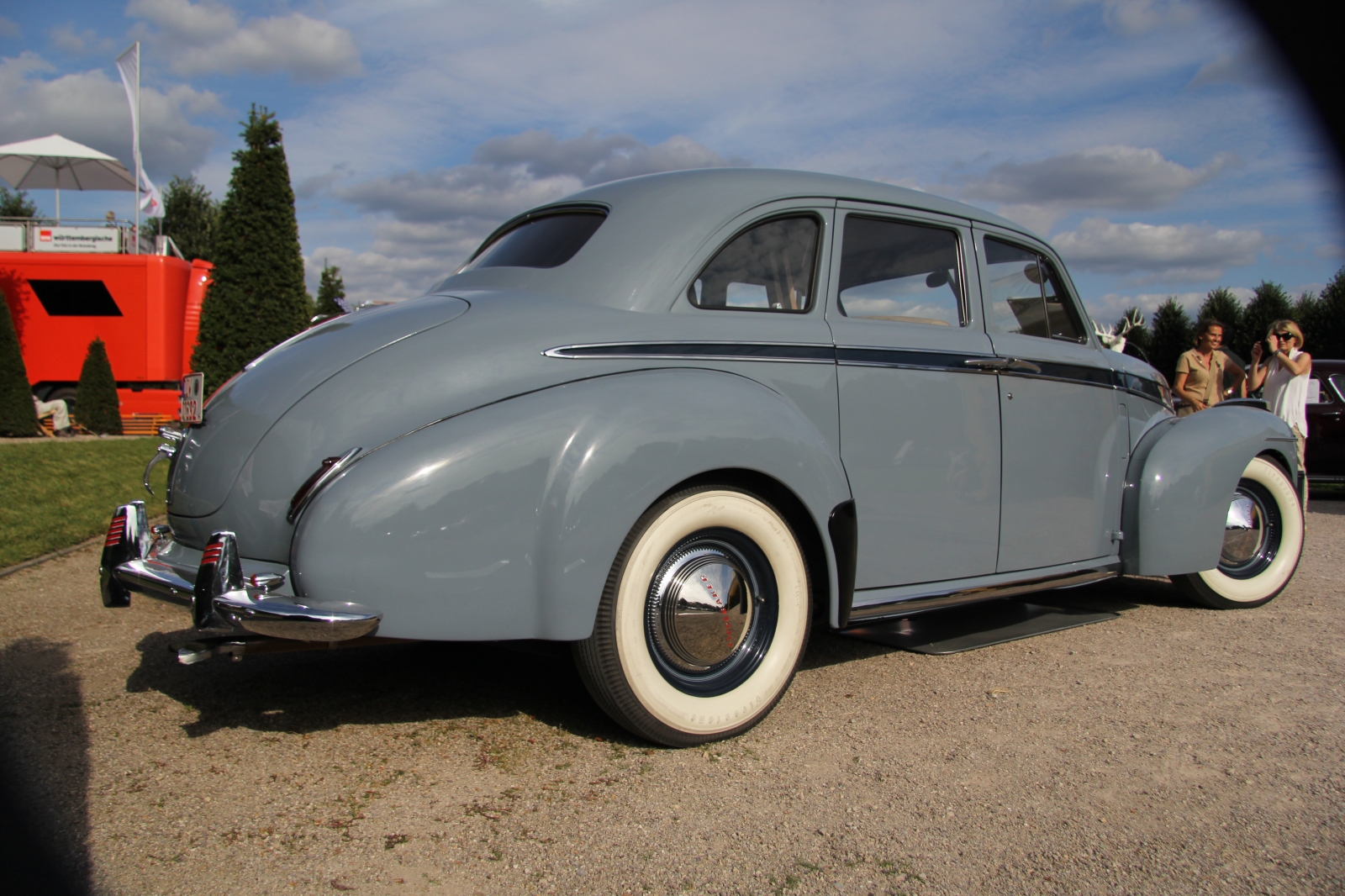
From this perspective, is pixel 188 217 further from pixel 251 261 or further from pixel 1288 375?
pixel 1288 375

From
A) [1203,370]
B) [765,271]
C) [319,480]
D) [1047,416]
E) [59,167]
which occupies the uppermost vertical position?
[59,167]

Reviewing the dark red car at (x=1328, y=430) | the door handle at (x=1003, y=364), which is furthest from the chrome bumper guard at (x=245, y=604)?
the dark red car at (x=1328, y=430)

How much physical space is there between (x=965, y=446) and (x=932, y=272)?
76cm

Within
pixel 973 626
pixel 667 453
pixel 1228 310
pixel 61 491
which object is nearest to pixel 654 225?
pixel 667 453

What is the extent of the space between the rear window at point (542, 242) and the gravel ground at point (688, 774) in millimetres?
1567

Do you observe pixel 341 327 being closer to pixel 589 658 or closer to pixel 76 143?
pixel 589 658

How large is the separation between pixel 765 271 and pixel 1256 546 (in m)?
3.32

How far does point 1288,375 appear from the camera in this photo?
7879 mm

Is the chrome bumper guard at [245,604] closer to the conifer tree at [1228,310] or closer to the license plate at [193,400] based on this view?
the license plate at [193,400]

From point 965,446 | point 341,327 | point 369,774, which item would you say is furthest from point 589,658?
point 965,446

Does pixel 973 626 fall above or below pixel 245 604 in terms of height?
below

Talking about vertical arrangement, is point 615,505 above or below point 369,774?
above

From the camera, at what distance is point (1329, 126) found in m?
3.44

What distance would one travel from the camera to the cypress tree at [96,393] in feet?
50.3
